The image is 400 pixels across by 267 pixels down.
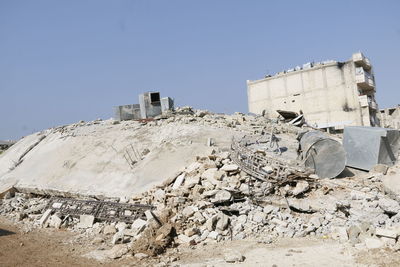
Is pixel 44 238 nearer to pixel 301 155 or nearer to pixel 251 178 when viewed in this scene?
pixel 251 178

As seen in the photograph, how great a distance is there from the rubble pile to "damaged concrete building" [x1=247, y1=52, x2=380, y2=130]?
25.1 metres

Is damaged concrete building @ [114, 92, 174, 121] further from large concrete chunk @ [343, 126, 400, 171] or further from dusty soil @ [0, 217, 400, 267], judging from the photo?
dusty soil @ [0, 217, 400, 267]

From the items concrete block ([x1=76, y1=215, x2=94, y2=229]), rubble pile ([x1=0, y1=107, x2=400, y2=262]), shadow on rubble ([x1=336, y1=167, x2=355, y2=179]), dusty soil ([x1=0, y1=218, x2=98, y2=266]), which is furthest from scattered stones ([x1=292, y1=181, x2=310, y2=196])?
concrete block ([x1=76, y1=215, x2=94, y2=229])

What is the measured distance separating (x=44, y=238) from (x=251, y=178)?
23.3 ft

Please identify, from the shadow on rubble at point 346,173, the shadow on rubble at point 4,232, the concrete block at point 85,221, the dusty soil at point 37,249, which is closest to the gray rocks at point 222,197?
the dusty soil at point 37,249

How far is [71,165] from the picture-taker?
18562mm

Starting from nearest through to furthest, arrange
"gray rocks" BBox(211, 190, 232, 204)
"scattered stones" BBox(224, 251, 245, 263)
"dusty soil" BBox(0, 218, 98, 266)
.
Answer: "scattered stones" BBox(224, 251, 245, 263)
"dusty soil" BBox(0, 218, 98, 266)
"gray rocks" BBox(211, 190, 232, 204)

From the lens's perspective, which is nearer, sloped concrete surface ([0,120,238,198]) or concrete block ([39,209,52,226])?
concrete block ([39,209,52,226])

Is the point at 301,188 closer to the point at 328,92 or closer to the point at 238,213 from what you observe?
the point at 238,213

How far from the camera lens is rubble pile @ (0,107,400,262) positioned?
952cm

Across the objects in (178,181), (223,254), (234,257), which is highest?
(178,181)

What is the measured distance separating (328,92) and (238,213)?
100 ft

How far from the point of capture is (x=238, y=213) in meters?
10.9

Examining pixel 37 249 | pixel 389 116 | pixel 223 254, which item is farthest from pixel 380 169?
pixel 389 116
